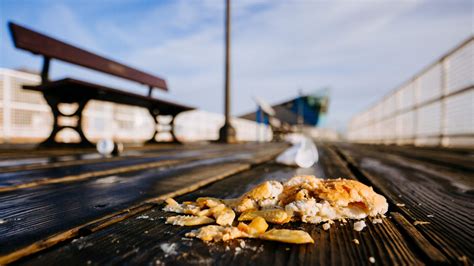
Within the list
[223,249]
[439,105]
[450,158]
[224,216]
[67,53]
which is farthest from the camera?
[439,105]

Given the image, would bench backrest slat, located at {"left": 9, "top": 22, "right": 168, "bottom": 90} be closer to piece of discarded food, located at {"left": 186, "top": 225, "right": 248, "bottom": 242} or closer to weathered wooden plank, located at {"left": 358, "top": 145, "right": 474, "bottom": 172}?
piece of discarded food, located at {"left": 186, "top": 225, "right": 248, "bottom": 242}

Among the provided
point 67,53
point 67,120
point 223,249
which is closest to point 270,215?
point 223,249

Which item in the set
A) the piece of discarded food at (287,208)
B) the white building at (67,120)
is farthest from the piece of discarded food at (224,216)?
the white building at (67,120)

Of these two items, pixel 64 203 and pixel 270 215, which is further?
pixel 64 203

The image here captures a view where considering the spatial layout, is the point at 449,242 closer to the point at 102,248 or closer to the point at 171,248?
the point at 171,248

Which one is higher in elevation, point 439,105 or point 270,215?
point 439,105

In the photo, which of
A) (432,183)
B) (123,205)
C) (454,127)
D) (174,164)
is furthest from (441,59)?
(123,205)

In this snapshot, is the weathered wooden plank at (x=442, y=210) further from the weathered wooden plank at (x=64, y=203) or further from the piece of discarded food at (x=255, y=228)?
the weathered wooden plank at (x=64, y=203)

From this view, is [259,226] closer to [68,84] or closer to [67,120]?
[68,84]
